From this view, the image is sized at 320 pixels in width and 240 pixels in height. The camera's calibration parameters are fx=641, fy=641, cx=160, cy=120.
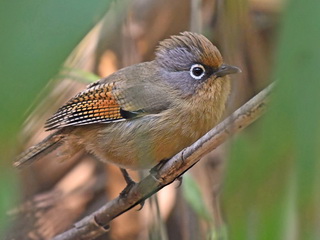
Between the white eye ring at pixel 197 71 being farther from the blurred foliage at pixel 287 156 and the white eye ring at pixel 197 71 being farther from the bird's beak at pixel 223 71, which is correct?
the blurred foliage at pixel 287 156

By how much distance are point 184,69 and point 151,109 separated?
324 mm

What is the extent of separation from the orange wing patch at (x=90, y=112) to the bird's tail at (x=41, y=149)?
15 cm

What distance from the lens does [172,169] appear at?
241 centimetres

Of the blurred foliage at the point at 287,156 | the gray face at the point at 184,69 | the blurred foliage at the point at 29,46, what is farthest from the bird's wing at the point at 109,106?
the blurred foliage at the point at 29,46

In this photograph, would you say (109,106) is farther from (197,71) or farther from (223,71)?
(223,71)

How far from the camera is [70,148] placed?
3.15 meters

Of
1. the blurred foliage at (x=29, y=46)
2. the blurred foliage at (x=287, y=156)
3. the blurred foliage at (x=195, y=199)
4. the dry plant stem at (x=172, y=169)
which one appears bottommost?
the blurred foliage at (x=195, y=199)

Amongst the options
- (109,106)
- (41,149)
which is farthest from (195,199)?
(41,149)

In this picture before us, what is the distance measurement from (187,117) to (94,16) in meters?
2.11

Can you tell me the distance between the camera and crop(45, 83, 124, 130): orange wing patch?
304cm

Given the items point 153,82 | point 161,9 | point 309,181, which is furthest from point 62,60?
point 161,9

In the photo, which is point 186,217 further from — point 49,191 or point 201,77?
point 49,191

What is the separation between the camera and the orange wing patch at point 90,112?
304cm

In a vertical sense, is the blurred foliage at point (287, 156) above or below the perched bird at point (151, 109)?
above
